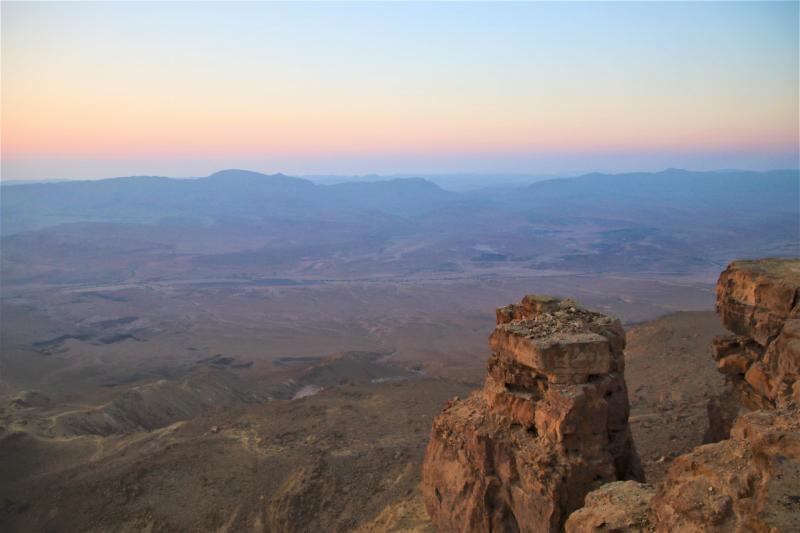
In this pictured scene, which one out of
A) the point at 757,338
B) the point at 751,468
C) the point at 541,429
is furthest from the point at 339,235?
the point at 751,468

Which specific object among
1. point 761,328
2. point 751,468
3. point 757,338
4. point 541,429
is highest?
point 761,328

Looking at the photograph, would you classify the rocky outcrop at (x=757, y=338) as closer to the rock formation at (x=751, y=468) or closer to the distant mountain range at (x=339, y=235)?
the rock formation at (x=751, y=468)

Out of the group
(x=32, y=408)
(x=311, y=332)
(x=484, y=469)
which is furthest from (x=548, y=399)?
(x=311, y=332)

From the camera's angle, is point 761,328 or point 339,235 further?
point 339,235

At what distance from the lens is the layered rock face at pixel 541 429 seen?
9375 millimetres

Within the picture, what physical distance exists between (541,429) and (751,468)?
153 inches

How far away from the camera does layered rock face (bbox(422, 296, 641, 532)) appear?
30.8ft

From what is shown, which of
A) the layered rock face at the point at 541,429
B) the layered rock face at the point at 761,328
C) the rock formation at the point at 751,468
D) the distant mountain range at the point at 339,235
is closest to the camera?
the rock formation at the point at 751,468

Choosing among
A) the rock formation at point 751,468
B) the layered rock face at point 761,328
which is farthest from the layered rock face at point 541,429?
the layered rock face at point 761,328

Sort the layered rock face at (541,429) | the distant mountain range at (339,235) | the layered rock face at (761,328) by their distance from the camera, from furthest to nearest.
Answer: the distant mountain range at (339,235), the layered rock face at (761,328), the layered rock face at (541,429)

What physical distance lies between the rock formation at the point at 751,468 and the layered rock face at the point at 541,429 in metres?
1.20

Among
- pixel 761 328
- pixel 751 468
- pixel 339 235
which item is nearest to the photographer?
pixel 751 468

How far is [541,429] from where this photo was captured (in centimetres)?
978

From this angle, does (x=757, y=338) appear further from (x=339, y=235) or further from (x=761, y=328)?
(x=339, y=235)
